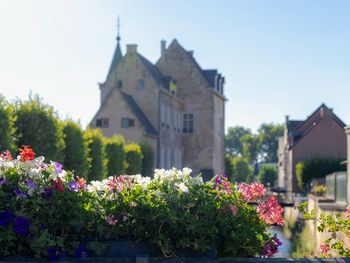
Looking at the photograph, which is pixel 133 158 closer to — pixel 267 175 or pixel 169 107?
pixel 169 107

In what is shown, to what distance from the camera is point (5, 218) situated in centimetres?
502

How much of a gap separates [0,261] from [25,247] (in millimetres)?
271

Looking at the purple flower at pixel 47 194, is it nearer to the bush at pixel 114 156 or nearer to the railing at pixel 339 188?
the railing at pixel 339 188

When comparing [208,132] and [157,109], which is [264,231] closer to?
[157,109]

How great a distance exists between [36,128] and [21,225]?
63.7ft

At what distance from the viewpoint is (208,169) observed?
194 feet

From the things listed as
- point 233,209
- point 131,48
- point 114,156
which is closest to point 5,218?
point 233,209

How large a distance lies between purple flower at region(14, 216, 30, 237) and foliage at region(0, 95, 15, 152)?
15.8m

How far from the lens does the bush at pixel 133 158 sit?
40.4m

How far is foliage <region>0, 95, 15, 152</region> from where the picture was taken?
2033 cm

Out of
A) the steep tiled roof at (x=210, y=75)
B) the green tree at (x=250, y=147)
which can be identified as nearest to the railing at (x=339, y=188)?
the steep tiled roof at (x=210, y=75)

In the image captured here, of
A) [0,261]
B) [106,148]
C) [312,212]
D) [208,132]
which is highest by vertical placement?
[208,132]

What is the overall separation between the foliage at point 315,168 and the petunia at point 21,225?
176 feet

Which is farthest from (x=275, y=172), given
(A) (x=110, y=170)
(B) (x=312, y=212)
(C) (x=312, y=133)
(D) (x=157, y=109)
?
(B) (x=312, y=212)
